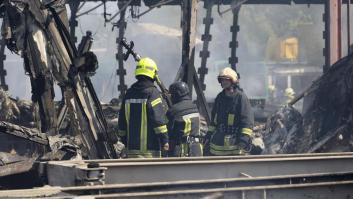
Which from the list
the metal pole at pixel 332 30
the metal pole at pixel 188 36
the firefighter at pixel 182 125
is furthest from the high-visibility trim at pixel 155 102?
the metal pole at pixel 332 30

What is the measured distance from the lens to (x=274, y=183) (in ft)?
16.9

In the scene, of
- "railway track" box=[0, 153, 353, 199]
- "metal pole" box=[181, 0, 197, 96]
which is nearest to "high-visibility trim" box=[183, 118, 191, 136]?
"railway track" box=[0, 153, 353, 199]

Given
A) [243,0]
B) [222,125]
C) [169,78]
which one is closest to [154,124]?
[222,125]

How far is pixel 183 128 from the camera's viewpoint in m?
8.57

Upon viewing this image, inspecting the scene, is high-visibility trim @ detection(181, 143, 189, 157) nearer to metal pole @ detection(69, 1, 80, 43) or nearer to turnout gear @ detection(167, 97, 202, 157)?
turnout gear @ detection(167, 97, 202, 157)

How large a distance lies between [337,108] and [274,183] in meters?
7.32

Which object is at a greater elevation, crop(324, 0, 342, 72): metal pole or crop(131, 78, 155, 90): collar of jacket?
crop(324, 0, 342, 72): metal pole

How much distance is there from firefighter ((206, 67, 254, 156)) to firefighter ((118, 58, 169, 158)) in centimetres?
96

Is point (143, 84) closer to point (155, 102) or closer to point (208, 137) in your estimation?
point (155, 102)

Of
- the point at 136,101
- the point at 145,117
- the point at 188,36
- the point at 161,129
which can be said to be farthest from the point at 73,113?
the point at 188,36

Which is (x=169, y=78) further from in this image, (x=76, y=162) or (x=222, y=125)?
(x=76, y=162)

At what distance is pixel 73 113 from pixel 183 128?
1.52m

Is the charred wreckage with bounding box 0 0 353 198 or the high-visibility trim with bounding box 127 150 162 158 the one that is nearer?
the charred wreckage with bounding box 0 0 353 198

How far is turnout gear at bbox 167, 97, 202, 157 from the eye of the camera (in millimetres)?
8578
